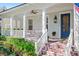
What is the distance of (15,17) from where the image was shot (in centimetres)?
991

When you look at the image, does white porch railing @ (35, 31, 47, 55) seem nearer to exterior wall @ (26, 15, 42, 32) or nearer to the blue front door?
exterior wall @ (26, 15, 42, 32)

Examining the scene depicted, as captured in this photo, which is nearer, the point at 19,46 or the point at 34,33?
the point at 19,46

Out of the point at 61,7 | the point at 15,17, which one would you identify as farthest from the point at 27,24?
the point at 61,7

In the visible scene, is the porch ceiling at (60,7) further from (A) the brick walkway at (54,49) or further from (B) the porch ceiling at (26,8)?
(A) the brick walkway at (54,49)

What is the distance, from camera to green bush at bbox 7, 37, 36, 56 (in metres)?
9.72

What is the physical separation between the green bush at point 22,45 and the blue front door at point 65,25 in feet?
2.92

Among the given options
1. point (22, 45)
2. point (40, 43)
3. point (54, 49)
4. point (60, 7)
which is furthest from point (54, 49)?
point (60, 7)

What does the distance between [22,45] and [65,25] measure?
1.27 metres

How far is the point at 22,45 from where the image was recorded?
9750mm

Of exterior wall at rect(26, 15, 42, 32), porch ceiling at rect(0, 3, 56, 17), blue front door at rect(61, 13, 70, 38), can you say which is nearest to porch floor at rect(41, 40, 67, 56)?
blue front door at rect(61, 13, 70, 38)

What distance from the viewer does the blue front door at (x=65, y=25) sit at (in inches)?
386

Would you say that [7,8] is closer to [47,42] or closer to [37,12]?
[37,12]

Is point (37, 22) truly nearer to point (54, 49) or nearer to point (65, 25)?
point (65, 25)

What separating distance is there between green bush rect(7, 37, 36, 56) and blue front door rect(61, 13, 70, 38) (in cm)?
89
